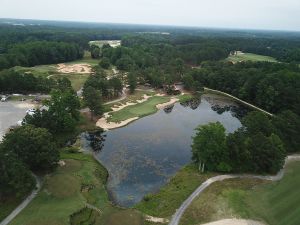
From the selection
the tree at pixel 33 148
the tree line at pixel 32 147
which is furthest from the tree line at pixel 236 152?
the tree line at pixel 32 147

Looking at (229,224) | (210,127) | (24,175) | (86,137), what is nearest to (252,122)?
(210,127)

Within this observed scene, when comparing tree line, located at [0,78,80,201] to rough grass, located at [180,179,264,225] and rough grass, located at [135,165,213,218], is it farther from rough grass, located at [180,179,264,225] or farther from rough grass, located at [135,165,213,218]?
rough grass, located at [180,179,264,225]

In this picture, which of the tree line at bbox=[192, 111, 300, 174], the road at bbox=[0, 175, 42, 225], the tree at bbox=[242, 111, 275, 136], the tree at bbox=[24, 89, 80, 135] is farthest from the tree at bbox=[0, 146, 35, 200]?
the tree at bbox=[242, 111, 275, 136]

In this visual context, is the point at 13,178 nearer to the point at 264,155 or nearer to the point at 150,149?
the point at 150,149

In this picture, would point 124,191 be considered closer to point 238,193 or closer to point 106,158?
point 106,158

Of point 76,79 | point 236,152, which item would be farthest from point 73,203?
point 76,79

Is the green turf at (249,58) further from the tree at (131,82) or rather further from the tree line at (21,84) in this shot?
the tree line at (21,84)
